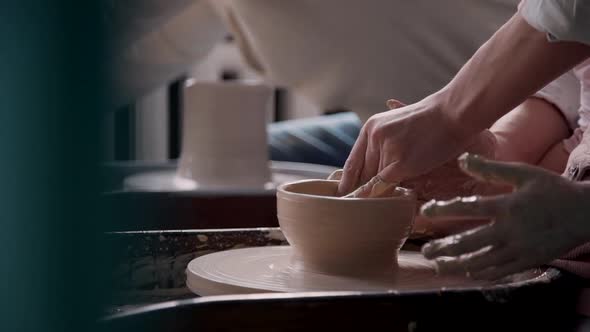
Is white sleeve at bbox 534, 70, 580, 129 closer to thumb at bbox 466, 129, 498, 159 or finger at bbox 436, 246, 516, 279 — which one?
thumb at bbox 466, 129, 498, 159

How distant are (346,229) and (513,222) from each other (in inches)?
8.4

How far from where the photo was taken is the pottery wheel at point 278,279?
835 millimetres

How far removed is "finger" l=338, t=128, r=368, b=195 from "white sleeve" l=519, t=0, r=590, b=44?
265 millimetres

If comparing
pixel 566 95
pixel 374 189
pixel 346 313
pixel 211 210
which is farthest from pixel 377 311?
pixel 211 210

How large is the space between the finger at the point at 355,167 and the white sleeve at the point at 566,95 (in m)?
0.39

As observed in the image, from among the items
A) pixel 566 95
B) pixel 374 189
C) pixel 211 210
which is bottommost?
pixel 211 210

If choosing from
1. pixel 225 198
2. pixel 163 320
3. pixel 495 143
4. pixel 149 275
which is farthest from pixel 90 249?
pixel 225 198

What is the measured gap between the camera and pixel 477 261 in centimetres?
71

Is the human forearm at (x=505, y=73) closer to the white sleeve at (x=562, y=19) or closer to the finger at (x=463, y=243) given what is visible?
A: the white sleeve at (x=562, y=19)

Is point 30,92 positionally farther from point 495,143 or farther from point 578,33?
point 495,143

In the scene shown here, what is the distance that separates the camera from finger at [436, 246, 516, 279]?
708 mm

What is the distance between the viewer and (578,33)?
75 cm

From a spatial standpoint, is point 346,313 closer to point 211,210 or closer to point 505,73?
point 505,73

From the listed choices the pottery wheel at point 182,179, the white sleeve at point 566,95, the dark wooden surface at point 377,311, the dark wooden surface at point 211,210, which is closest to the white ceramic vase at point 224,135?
the pottery wheel at point 182,179
